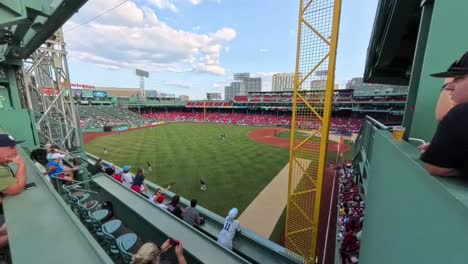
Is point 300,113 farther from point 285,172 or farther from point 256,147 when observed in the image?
point 256,147

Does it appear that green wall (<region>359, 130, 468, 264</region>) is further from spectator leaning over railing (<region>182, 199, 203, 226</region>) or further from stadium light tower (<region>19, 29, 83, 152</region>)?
stadium light tower (<region>19, 29, 83, 152</region>)

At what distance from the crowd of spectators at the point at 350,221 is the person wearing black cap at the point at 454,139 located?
4332 mm

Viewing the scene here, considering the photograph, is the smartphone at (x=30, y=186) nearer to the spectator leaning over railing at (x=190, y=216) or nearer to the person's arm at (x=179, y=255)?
the person's arm at (x=179, y=255)

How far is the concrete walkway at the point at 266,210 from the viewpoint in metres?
7.51

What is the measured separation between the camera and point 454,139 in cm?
98

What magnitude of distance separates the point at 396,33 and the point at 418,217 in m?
5.77

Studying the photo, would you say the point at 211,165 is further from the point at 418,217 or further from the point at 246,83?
the point at 246,83

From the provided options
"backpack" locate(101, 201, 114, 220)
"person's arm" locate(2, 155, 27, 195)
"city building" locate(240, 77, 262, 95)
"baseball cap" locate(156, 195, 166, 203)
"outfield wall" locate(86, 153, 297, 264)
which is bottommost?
"outfield wall" locate(86, 153, 297, 264)

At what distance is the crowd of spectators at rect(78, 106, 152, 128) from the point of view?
32.6m

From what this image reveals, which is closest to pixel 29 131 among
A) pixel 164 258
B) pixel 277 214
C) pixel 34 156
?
pixel 34 156

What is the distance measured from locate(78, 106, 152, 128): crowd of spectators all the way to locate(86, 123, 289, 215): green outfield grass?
15.8 meters

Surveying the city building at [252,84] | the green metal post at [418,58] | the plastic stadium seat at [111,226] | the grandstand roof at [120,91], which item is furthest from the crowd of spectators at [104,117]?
the city building at [252,84]

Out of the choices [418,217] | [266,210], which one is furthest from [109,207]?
[418,217]

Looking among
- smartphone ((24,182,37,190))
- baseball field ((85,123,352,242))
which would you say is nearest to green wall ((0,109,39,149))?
smartphone ((24,182,37,190))
